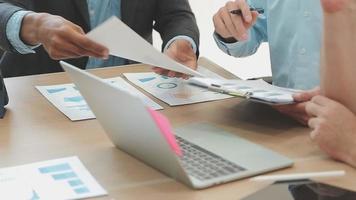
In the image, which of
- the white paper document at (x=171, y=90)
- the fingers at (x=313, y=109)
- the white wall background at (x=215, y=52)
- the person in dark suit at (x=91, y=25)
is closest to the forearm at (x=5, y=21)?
the person in dark suit at (x=91, y=25)

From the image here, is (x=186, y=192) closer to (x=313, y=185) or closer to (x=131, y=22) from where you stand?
(x=313, y=185)

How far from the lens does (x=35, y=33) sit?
1.37 metres

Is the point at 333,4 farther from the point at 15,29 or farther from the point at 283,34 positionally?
the point at 15,29

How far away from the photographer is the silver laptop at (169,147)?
2.85 feet

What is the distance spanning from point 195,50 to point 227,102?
32 cm

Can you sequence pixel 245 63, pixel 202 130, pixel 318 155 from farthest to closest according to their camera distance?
pixel 245 63
pixel 202 130
pixel 318 155

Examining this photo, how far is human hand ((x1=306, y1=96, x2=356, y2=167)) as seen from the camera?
37.4 inches

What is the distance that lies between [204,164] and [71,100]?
48 centimetres

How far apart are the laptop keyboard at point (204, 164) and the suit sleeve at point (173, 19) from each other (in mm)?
781

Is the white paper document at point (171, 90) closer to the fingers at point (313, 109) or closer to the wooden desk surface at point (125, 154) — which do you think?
the wooden desk surface at point (125, 154)

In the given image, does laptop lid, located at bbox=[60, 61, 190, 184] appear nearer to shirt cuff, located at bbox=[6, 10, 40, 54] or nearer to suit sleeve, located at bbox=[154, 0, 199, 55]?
shirt cuff, located at bbox=[6, 10, 40, 54]

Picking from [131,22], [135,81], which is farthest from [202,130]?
[131,22]

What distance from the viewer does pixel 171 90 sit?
140cm

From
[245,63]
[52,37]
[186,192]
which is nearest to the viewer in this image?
[186,192]
